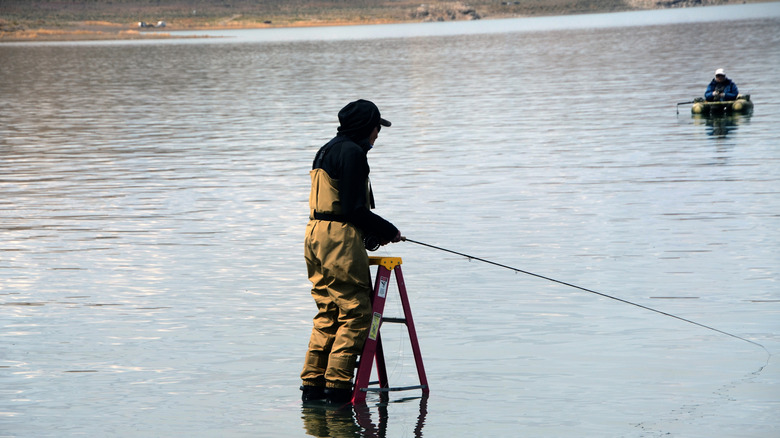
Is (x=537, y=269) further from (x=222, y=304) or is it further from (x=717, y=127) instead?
(x=717, y=127)

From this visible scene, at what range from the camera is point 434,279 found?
12.2 metres

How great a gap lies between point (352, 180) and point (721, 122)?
2272cm

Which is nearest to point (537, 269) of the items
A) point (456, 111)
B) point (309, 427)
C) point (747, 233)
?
point (747, 233)

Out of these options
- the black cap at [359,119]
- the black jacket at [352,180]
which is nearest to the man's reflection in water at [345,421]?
Result: the black jacket at [352,180]

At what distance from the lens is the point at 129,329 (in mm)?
10289

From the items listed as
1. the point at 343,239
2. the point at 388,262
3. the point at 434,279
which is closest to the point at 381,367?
the point at 388,262

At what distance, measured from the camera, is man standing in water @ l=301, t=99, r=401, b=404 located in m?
7.33

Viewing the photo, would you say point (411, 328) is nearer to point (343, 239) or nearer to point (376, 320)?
point (376, 320)

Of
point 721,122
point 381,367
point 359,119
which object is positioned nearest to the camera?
point 359,119

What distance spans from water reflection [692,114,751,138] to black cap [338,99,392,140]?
19321 millimetres

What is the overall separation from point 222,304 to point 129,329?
1.13 metres

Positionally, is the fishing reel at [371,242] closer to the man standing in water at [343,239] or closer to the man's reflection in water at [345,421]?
the man standing in water at [343,239]

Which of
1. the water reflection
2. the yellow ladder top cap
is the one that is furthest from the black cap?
the water reflection

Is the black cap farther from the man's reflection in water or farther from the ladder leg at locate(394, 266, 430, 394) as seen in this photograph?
the man's reflection in water
